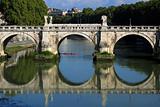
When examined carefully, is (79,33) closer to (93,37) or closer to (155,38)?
(93,37)

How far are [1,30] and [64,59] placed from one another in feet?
29.0

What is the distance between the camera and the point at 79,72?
5212cm

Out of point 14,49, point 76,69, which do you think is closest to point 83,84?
point 76,69

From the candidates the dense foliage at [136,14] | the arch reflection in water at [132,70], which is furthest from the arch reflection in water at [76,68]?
the dense foliage at [136,14]

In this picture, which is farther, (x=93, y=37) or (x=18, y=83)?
(x=93, y=37)

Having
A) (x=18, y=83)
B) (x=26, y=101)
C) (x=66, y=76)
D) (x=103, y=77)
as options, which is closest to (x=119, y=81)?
(x=103, y=77)

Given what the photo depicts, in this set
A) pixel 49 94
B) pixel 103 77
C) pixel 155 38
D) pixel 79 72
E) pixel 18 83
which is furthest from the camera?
pixel 155 38

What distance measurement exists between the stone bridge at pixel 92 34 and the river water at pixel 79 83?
7.40ft

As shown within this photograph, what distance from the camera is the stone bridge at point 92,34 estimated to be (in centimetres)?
6056

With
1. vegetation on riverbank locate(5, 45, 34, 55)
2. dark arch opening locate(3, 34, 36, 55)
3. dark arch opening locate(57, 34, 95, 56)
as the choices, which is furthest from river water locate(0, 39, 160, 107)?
dark arch opening locate(57, 34, 95, 56)

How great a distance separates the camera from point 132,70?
2094 inches

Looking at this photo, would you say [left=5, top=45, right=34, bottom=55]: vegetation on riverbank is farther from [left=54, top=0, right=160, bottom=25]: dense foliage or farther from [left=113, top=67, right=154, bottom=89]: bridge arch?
[left=113, top=67, right=154, bottom=89]: bridge arch

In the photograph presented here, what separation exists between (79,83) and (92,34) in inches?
635

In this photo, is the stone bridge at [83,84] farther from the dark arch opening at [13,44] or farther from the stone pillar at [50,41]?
the dark arch opening at [13,44]
